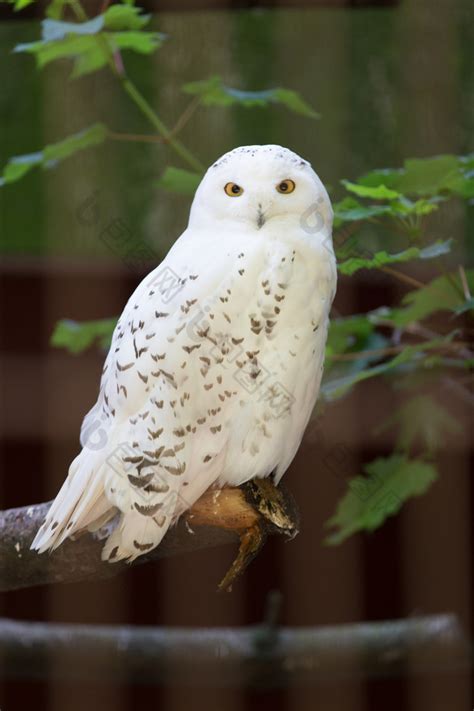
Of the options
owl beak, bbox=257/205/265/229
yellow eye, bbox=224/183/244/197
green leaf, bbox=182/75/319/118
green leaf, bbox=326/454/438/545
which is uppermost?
green leaf, bbox=182/75/319/118

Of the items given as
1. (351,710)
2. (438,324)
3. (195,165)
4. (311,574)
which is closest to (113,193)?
(195,165)

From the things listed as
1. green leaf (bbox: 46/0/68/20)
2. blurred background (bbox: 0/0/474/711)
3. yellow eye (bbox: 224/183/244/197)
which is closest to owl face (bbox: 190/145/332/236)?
yellow eye (bbox: 224/183/244/197)

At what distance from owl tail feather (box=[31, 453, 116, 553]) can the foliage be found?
1.16 feet

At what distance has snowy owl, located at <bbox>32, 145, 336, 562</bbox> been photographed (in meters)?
1.12

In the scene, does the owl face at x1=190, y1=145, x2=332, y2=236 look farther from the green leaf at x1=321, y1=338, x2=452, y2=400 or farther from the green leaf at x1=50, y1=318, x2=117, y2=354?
the green leaf at x1=50, y1=318, x2=117, y2=354

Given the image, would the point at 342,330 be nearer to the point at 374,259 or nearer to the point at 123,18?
the point at 374,259

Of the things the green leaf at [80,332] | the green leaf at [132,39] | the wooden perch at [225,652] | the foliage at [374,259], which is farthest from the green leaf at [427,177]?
the wooden perch at [225,652]

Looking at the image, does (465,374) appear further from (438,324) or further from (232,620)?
(232,620)

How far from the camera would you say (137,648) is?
5.74 feet

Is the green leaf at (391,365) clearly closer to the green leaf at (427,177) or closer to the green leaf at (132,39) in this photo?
the green leaf at (427,177)

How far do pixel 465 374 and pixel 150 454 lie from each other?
70 cm

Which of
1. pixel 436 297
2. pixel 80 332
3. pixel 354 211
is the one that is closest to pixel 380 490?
pixel 436 297

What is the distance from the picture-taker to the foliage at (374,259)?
1.27m

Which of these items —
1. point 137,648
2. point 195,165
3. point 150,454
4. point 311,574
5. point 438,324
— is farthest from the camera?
point 311,574
